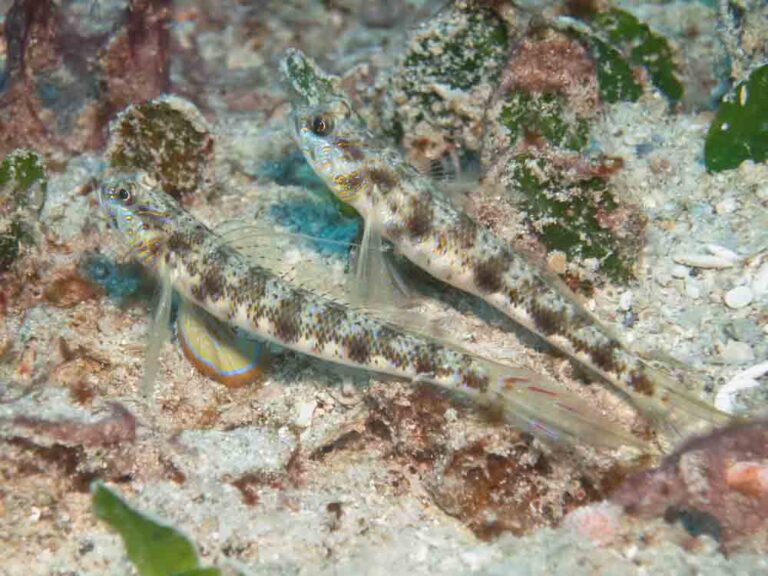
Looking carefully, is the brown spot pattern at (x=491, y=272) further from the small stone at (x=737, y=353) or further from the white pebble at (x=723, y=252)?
the white pebble at (x=723, y=252)

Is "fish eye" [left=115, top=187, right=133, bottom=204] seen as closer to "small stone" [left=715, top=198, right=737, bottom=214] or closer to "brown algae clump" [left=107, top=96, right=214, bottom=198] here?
"brown algae clump" [left=107, top=96, right=214, bottom=198]

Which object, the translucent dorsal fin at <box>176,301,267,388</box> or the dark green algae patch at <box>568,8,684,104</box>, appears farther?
the dark green algae patch at <box>568,8,684,104</box>

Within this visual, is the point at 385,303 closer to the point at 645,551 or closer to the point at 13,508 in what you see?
the point at 645,551

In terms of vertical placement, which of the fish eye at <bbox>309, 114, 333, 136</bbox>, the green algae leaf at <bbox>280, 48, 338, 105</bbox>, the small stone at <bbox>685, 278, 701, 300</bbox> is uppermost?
the green algae leaf at <bbox>280, 48, 338, 105</bbox>

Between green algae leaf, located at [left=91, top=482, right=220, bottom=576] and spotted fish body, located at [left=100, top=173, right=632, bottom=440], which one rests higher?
spotted fish body, located at [left=100, top=173, right=632, bottom=440]

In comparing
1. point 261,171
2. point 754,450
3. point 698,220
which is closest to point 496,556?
point 754,450

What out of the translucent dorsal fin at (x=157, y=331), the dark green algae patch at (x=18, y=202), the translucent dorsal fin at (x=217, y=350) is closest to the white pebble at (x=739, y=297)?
the translucent dorsal fin at (x=217, y=350)

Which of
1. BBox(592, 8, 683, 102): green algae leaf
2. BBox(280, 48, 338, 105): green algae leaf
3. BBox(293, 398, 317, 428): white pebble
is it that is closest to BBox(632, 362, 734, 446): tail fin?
BBox(293, 398, 317, 428): white pebble
